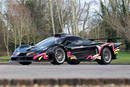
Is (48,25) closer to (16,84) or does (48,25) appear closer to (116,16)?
(116,16)

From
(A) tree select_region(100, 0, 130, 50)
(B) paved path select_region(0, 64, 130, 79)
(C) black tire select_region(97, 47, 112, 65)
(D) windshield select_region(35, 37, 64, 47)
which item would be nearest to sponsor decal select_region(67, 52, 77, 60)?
(B) paved path select_region(0, 64, 130, 79)

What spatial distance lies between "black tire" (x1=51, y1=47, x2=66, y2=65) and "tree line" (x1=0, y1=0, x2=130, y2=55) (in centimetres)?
2426

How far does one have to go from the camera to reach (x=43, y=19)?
47969mm

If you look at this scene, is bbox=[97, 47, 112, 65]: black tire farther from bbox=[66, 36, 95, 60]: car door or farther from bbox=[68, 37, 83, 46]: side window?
bbox=[68, 37, 83, 46]: side window

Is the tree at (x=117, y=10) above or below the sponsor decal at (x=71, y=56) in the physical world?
above

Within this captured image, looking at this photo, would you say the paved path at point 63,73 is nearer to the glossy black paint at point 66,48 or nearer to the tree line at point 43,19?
the glossy black paint at point 66,48

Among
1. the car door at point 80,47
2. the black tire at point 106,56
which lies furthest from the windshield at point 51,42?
the black tire at point 106,56

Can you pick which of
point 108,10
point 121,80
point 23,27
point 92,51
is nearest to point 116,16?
point 108,10

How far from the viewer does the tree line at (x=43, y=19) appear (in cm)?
3899

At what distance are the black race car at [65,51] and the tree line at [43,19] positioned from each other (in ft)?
75.8

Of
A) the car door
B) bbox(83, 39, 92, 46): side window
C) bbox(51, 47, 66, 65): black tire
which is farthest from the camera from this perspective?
bbox(83, 39, 92, 46): side window

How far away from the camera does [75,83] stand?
3609 mm

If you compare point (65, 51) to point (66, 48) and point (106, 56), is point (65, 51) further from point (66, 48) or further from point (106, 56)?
point (106, 56)

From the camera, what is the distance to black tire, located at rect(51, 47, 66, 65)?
9766 millimetres
